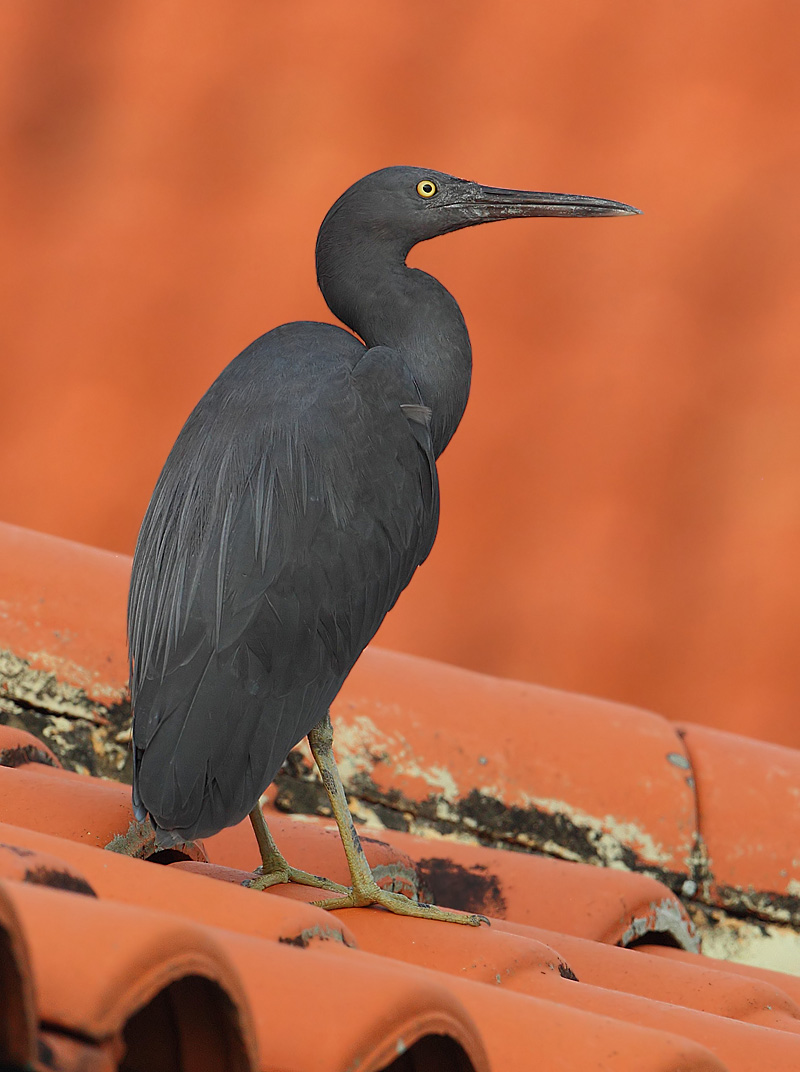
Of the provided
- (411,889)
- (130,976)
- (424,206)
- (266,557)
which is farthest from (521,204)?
(130,976)

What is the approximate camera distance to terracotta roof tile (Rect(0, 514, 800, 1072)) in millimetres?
960

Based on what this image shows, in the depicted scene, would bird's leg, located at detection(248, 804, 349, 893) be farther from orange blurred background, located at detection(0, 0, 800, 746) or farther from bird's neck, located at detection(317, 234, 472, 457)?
orange blurred background, located at detection(0, 0, 800, 746)

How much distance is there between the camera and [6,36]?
8.89m

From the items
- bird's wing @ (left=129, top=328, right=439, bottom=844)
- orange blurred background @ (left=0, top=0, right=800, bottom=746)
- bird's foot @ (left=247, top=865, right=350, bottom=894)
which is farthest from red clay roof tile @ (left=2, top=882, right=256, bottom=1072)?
orange blurred background @ (left=0, top=0, right=800, bottom=746)

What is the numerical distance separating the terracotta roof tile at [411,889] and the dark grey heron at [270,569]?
0.46ft

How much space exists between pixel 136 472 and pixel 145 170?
201 centimetres

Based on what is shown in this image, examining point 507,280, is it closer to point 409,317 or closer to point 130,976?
point 409,317

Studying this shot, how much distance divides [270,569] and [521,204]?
1289 mm

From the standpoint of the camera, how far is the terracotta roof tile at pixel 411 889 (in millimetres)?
960

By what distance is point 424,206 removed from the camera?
9.27 ft

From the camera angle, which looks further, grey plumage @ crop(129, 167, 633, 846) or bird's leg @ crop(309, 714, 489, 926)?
bird's leg @ crop(309, 714, 489, 926)

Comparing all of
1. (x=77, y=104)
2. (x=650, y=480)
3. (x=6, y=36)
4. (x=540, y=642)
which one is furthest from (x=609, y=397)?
(x=6, y=36)

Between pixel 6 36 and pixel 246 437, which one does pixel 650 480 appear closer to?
pixel 6 36

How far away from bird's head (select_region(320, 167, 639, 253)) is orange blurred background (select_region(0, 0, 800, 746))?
5.54 meters
